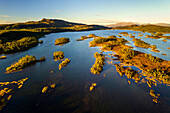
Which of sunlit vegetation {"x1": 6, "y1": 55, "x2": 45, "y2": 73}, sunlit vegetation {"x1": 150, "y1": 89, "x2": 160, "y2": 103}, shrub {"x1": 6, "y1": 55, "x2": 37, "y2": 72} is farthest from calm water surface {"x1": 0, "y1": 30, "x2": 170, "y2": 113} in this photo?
shrub {"x1": 6, "y1": 55, "x2": 37, "y2": 72}

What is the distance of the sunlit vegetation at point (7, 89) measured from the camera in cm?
1767

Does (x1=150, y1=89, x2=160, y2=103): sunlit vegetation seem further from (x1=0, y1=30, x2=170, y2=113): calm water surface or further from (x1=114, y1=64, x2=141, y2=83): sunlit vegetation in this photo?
(x1=114, y1=64, x2=141, y2=83): sunlit vegetation

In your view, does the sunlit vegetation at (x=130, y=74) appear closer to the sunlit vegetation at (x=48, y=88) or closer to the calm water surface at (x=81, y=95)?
the calm water surface at (x=81, y=95)

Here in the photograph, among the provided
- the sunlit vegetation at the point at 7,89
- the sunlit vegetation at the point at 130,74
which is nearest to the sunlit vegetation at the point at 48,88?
the sunlit vegetation at the point at 7,89

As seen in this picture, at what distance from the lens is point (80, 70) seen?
29.8m

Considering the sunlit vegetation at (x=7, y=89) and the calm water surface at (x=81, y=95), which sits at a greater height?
the sunlit vegetation at (x=7, y=89)

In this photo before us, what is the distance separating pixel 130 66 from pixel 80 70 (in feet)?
59.8

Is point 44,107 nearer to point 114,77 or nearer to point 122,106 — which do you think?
point 122,106

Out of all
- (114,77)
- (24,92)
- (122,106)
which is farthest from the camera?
(114,77)

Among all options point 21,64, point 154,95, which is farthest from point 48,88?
point 154,95

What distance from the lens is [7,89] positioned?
20.8 metres

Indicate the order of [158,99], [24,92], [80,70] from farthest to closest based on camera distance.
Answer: [80,70] < [24,92] < [158,99]

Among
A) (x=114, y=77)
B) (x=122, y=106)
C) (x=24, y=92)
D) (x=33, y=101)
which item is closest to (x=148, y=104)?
(x=122, y=106)

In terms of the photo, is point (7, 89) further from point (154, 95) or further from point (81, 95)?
point (154, 95)
